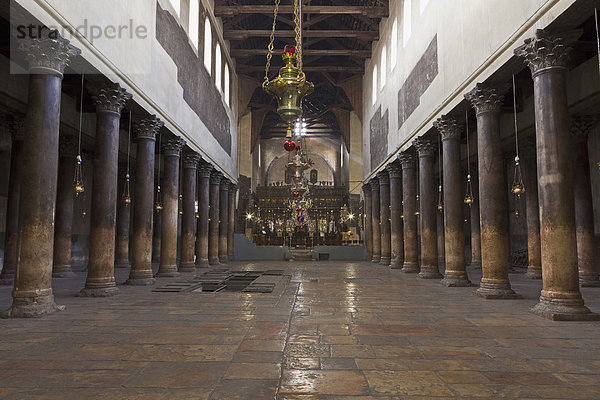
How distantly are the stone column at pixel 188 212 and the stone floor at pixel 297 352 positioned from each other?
8.71 metres

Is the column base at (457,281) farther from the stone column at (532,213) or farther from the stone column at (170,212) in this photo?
the stone column at (170,212)

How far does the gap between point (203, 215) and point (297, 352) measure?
48.6 ft

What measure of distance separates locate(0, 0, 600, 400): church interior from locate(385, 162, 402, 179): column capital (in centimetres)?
7

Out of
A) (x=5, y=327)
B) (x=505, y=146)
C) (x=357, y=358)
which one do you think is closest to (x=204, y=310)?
(x=5, y=327)

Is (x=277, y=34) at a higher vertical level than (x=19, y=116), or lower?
higher

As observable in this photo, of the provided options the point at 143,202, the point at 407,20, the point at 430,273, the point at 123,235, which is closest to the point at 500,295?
the point at 430,273

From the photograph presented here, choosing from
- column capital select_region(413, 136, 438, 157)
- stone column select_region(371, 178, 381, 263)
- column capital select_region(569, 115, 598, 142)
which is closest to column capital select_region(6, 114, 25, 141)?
column capital select_region(413, 136, 438, 157)

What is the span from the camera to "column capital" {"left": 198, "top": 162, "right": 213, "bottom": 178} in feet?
61.3

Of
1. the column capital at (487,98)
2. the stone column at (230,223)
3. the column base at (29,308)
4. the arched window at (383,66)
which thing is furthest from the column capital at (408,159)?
the column base at (29,308)

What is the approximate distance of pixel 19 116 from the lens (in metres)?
12.1

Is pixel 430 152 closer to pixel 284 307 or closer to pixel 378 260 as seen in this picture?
pixel 284 307

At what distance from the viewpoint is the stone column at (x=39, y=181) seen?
6.76 meters

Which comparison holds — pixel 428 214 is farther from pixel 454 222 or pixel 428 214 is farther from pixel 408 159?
pixel 408 159

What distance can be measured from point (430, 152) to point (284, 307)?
8519 millimetres
